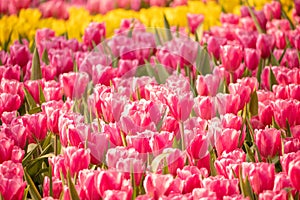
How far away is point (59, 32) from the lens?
468 cm

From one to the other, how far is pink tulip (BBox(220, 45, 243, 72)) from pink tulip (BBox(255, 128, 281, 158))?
91cm

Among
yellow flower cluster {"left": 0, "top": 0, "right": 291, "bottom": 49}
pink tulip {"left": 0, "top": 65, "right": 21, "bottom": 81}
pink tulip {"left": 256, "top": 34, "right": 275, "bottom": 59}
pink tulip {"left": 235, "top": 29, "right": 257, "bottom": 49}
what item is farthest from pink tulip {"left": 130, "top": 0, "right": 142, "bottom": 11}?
pink tulip {"left": 0, "top": 65, "right": 21, "bottom": 81}

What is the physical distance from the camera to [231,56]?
2.96 metres

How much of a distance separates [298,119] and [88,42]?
183 cm

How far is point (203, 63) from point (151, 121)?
1.15 meters

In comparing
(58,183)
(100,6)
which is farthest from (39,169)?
(100,6)

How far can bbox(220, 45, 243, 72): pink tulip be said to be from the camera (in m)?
2.95

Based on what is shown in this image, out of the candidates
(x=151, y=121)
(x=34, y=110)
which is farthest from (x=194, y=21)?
(x=151, y=121)

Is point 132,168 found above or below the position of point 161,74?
above

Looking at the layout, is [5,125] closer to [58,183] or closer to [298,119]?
[58,183]

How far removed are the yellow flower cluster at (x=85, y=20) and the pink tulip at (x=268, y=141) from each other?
2.36 meters

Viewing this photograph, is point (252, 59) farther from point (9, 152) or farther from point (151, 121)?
point (9, 152)

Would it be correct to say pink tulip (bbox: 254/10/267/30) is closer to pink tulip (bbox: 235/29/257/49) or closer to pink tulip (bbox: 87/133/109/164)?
pink tulip (bbox: 235/29/257/49)

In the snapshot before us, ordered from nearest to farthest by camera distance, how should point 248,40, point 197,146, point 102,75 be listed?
point 197,146 → point 102,75 → point 248,40
